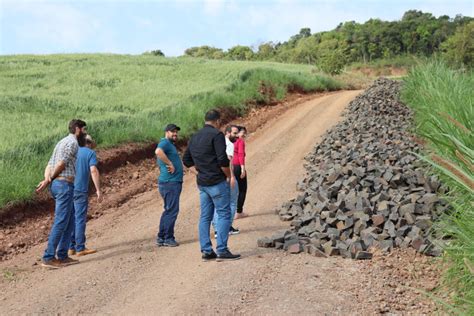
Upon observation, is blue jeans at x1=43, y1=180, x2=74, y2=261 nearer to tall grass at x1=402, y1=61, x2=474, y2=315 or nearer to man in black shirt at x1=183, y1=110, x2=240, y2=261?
man in black shirt at x1=183, y1=110, x2=240, y2=261

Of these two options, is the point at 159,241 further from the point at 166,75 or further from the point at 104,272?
the point at 166,75

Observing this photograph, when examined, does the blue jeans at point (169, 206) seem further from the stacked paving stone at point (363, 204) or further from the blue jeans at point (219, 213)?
the stacked paving stone at point (363, 204)

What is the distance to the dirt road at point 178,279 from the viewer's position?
5738mm

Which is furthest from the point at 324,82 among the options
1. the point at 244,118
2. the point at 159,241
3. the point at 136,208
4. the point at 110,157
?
the point at 159,241

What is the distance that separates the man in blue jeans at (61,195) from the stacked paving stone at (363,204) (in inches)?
113

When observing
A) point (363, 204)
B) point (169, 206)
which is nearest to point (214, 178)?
point (169, 206)

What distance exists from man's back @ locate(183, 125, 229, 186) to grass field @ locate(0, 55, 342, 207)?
5281 millimetres

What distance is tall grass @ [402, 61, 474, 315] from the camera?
9.11 ft

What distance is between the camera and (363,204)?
835cm

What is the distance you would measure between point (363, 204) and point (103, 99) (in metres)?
16.5

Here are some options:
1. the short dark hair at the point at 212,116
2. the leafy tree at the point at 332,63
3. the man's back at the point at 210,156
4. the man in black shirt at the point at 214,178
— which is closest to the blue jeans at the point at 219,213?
the man in black shirt at the point at 214,178

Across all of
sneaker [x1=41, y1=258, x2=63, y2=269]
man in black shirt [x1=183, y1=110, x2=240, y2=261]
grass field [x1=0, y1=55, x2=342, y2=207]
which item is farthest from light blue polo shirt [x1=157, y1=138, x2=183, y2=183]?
grass field [x1=0, y1=55, x2=342, y2=207]

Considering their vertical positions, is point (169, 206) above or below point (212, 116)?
below

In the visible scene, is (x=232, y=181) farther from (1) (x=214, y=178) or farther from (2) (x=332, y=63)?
(2) (x=332, y=63)
